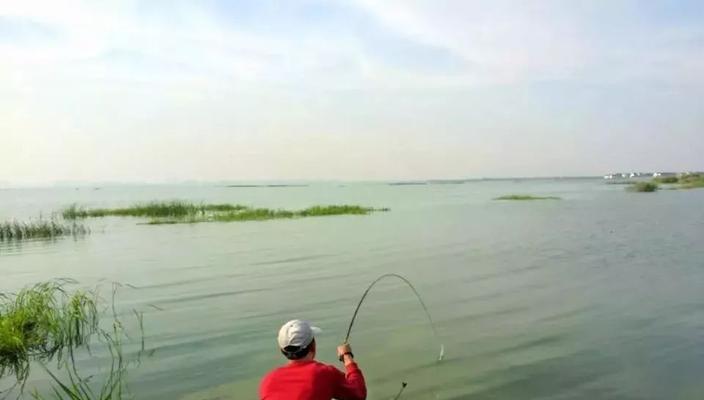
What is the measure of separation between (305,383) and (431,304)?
10.3 metres

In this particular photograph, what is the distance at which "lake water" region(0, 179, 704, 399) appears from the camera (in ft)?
30.1

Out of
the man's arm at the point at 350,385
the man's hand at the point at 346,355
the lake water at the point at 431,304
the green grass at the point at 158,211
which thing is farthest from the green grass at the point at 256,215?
the man's arm at the point at 350,385

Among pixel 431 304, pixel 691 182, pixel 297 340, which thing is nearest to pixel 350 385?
pixel 297 340

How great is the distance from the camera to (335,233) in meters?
32.4

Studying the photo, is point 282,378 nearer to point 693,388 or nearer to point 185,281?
point 693,388

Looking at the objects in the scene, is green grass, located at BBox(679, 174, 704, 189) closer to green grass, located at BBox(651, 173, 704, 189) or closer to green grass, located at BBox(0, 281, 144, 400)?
green grass, located at BBox(651, 173, 704, 189)

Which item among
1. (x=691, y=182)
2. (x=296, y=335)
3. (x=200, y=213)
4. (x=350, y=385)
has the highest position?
(x=691, y=182)

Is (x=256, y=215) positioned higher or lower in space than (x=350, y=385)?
lower

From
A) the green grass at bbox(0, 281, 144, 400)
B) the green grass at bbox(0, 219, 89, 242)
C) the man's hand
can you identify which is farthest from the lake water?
the man's hand

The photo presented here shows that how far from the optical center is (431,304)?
14477 millimetres

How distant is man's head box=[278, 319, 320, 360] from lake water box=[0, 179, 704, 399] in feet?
14.0

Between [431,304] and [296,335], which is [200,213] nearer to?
[431,304]

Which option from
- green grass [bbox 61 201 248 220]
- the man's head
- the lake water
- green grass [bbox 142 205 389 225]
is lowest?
the lake water

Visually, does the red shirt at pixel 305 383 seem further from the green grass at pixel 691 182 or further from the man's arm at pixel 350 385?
the green grass at pixel 691 182
